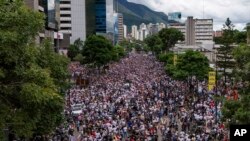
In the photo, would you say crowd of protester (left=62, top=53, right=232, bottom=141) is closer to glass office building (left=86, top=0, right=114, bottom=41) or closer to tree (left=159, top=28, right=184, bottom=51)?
tree (left=159, top=28, right=184, bottom=51)

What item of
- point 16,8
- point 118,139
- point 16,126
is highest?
point 16,8

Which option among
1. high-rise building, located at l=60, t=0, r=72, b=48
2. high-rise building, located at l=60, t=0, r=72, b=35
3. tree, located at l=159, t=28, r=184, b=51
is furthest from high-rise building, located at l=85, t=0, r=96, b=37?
Result: tree, located at l=159, t=28, r=184, b=51

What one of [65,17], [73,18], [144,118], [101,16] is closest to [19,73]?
[144,118]

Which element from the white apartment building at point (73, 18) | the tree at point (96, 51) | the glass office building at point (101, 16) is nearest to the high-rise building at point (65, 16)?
the white apartment building at point (73, 18)

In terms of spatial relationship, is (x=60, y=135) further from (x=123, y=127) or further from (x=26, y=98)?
(x=26, y=98)

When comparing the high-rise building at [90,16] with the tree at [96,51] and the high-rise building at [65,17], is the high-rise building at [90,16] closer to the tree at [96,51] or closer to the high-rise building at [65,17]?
the high-rise building at [65,17]

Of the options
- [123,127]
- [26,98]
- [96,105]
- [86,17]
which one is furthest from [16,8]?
[86,17]
